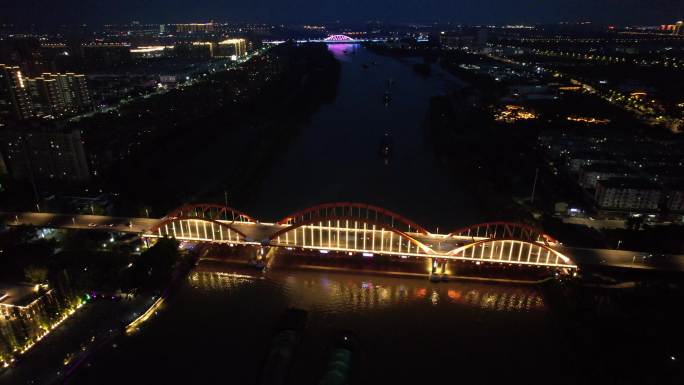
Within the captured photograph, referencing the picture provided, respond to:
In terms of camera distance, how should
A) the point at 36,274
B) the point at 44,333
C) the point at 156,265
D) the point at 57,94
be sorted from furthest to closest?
the point at 57,94 < the point at 156,265 < the point at 36,274 < the point at 44,333

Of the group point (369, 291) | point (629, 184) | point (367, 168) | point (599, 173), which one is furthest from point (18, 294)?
point (599, 173)

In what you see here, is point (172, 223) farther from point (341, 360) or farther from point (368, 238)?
point (341, 360)

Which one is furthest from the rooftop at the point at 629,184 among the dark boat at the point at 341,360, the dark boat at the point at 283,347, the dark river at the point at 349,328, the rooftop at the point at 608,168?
the dark boat at the point at 283,347

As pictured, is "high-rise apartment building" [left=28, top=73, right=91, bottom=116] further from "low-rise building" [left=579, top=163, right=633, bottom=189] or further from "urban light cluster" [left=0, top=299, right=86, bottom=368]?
"low-rise building" [left=579, top=163, right=633, bottom=189]

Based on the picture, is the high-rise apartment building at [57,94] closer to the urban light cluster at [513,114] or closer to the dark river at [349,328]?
the dark river at [349,328]

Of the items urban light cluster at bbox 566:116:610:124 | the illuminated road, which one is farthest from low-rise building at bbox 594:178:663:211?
urban light cluster at bbox 566:116:610:124

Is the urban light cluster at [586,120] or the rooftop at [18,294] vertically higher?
the urban light cluster at [586,120]
